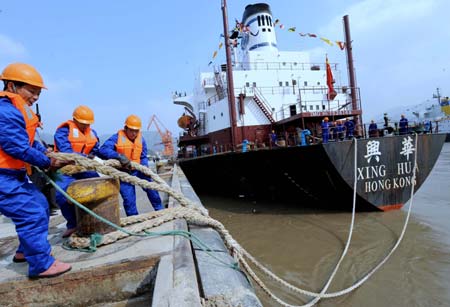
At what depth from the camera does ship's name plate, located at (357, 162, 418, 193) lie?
275 inches

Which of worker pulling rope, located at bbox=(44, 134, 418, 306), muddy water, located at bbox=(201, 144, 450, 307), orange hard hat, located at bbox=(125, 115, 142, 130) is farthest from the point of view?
orange hard hat, located at bbox=(125, 115, 142, 130)

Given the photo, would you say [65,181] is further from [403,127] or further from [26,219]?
[403,127]

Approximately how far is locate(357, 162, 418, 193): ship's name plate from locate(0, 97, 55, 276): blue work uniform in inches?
265

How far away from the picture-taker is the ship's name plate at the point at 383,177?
7.00 metres

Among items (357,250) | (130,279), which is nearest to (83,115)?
(130,279)

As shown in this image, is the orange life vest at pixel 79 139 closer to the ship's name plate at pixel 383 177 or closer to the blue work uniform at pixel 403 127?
the ship's name plate at pixel 383 177

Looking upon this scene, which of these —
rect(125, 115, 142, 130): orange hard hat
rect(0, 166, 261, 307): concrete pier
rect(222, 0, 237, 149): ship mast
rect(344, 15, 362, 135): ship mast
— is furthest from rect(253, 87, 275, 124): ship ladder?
rect(0, 166, 261, 307): concrete pier

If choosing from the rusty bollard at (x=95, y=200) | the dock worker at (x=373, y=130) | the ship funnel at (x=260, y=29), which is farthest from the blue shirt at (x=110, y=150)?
the ship funnel at (x=260, y=29)

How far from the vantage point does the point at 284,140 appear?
10.1 m

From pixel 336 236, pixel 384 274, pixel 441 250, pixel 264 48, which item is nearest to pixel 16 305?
pixel 384 274

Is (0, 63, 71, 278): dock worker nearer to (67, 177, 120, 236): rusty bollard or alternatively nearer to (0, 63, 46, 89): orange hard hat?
(0, 63, 46, 89): orange hard hat

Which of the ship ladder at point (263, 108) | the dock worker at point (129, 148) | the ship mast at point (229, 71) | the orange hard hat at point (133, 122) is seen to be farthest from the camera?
the ship ladder at point (263, 108)

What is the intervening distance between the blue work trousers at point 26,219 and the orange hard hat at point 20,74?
713 mm

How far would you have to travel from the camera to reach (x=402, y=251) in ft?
16.1
